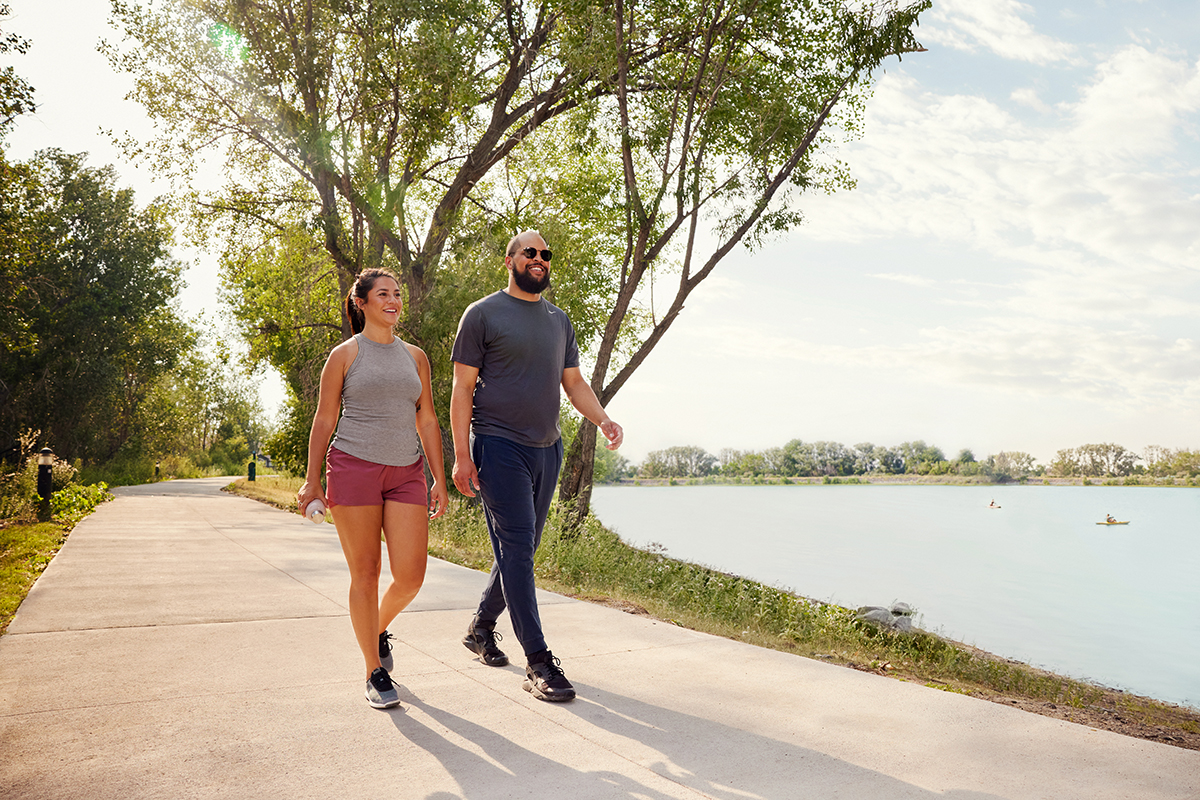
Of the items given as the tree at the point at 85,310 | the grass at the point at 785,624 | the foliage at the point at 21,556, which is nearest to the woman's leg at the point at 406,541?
the grass at the point at 785,624

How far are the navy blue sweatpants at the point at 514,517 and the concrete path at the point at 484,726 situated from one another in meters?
0.37

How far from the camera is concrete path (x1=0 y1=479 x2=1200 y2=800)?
2.81 meters

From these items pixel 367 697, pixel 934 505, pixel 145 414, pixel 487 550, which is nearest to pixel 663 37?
pixel 487 550

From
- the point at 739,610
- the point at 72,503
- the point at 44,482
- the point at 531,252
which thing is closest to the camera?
the point at 531,252

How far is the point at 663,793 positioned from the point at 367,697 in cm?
160

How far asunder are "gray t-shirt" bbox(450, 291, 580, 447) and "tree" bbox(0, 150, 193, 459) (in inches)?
1209

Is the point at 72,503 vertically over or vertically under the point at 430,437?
under

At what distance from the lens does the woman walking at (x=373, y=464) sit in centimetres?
367

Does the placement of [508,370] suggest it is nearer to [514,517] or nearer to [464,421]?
[464,421]

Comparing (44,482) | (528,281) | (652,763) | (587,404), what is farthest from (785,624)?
(44,482)

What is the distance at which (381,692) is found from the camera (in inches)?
142

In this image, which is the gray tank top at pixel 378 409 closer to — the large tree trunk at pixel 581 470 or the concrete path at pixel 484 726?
the concrete path at pixel 484 726

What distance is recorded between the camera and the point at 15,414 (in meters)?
29.6

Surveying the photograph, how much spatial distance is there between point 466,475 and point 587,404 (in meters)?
0.85
